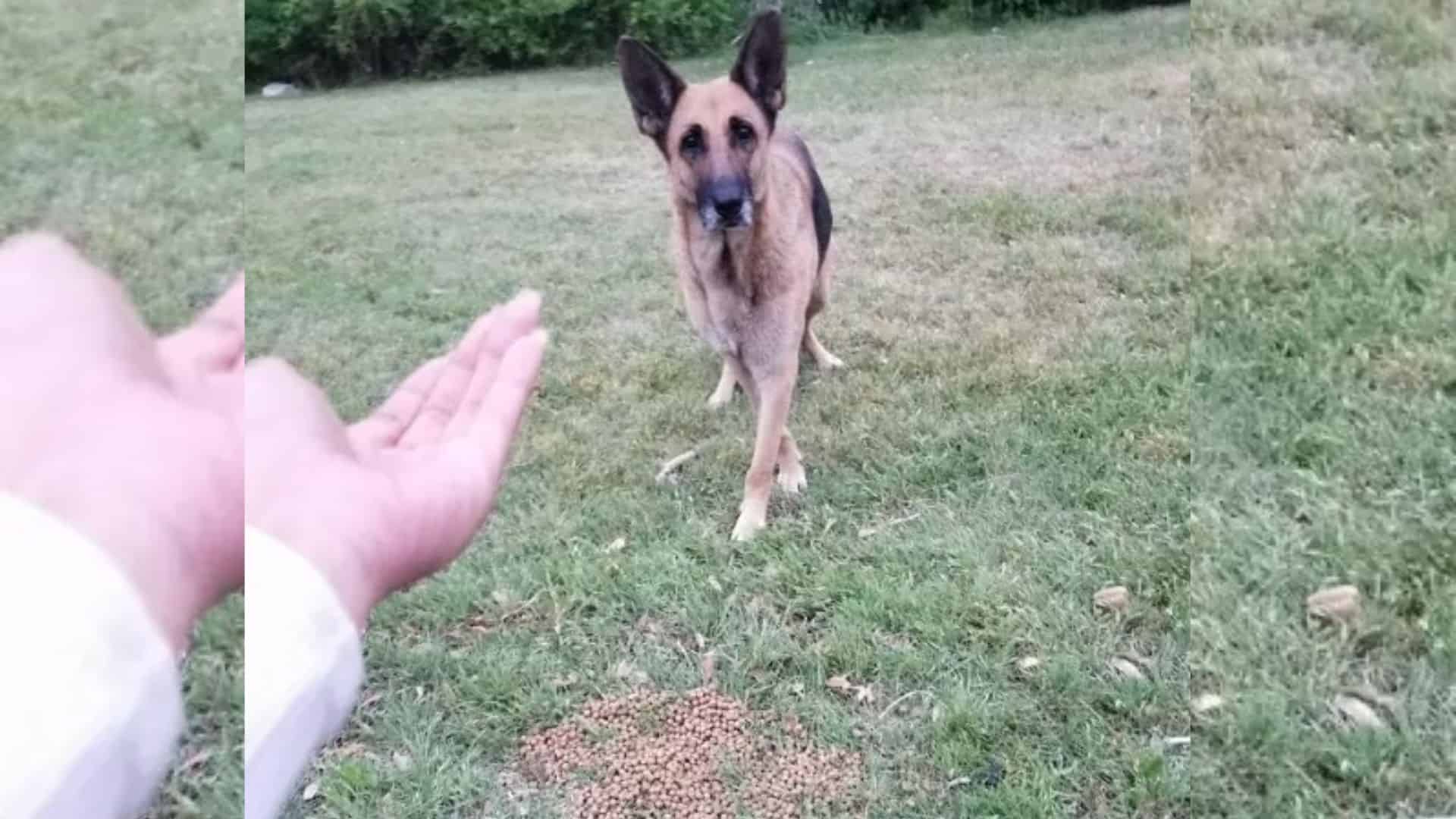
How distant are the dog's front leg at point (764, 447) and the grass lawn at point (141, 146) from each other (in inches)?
23.3

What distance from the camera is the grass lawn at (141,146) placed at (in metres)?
1.31

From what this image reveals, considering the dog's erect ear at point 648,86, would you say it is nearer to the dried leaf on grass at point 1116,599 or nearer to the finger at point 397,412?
the finger at point 397,412

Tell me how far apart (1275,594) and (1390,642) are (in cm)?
14

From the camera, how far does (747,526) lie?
160 cm

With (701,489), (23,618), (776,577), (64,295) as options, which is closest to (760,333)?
(701,489)

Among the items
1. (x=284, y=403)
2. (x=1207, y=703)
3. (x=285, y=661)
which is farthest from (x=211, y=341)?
(x=1207, y=703)

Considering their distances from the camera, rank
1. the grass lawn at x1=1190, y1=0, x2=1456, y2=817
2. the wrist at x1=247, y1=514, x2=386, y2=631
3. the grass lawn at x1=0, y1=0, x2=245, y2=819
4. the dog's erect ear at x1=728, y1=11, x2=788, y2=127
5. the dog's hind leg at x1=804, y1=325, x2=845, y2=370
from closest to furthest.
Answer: the wrist at x1=247, y1=514, x2=386, y2=631 < the grass lawn at x1=0, y1=0, x2=245, y2=819 < the dog's erect ear at x1=728, y1=11, x2=788, y2=127 < the grass lawn at x1=1190, y1=0, x2=1456, y2=817 < the dog's hind leg at x1=804, y1=325, x2=845, y2=370

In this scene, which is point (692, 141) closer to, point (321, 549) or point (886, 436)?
point (886, 436)

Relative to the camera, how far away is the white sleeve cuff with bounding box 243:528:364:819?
1204mm

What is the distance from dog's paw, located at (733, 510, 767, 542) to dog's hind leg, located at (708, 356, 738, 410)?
0.53ft

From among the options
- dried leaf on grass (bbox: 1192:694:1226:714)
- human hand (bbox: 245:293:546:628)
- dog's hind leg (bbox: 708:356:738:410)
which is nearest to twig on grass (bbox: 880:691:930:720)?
dried leaf on grass (bbox: 1192:694:1226:714)

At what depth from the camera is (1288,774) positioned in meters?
1.51

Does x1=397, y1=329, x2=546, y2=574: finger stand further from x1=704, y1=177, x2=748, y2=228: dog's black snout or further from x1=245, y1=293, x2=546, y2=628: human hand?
x1=704, y1=177, x2=748, y2=228: dog's black snout

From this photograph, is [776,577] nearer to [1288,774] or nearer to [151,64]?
[1288,774]
